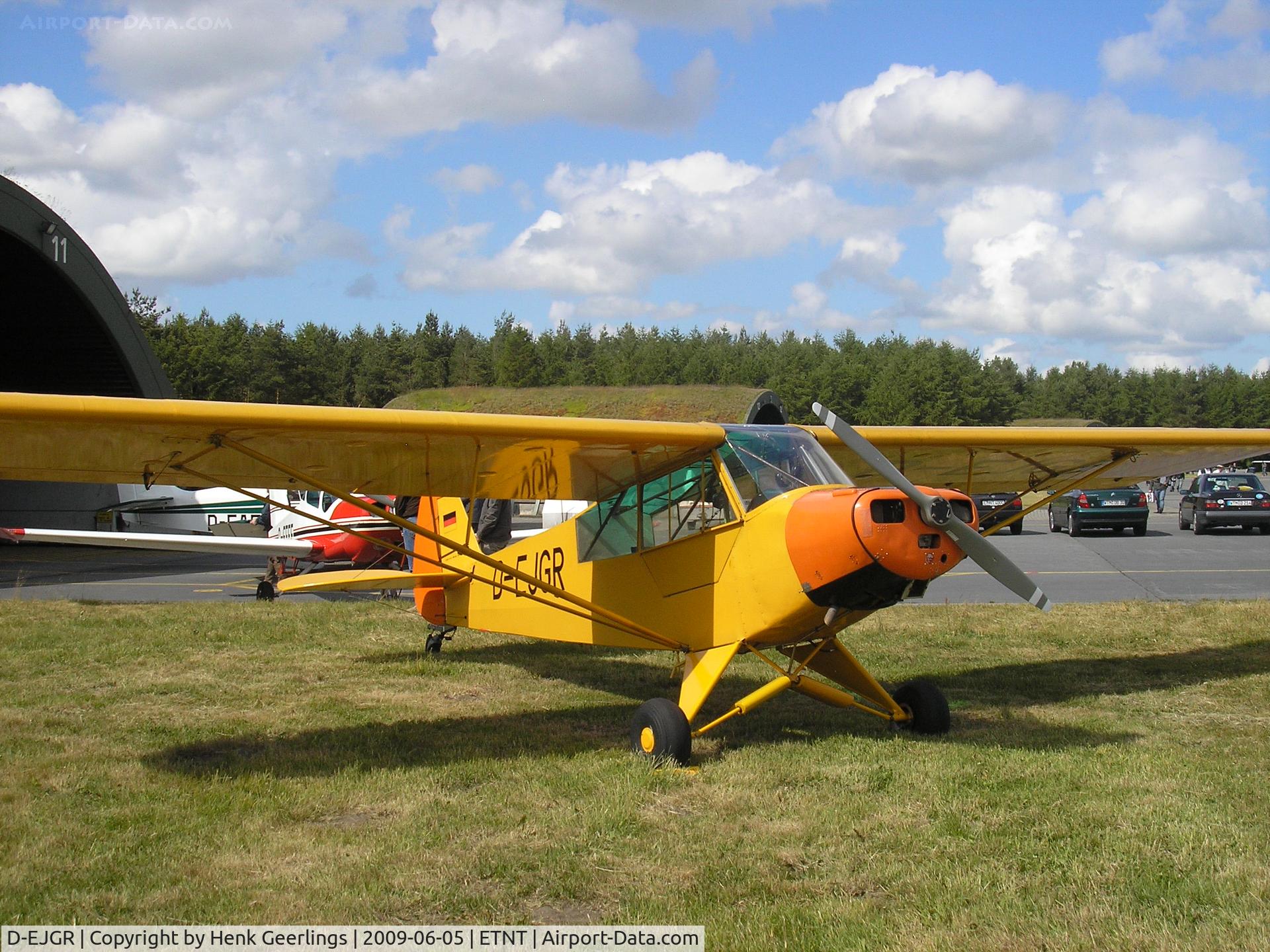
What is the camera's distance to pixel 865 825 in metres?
5.09

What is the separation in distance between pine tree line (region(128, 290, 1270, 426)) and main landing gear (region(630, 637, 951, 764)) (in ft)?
185

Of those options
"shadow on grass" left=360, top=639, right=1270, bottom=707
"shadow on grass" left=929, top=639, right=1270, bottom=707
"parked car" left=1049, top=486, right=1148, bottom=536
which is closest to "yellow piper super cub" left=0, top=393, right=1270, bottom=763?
"shadow on grass" left=360, top=639, right=1270, bottom=707

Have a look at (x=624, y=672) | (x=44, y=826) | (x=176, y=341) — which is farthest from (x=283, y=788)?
(x=176, y=341)

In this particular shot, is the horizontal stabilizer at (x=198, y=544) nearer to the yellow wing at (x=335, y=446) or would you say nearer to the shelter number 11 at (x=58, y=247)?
the shelter number 11 at (x=58, y=247)

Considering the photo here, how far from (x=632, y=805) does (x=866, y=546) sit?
1891mm

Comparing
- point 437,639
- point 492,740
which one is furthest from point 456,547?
point 437,639

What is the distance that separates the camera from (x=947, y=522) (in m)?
5.60

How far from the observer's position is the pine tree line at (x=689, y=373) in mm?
76500

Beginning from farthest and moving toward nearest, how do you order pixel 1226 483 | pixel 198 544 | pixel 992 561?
pixel 1226 483 < pixel 198 544 < pixel 992 561

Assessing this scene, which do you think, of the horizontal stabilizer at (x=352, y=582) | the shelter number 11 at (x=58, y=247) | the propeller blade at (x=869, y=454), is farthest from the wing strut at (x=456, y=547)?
the shelter number 11 at (x=58, y=247)

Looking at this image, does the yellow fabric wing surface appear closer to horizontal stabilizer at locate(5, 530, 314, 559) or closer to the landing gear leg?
the landing gear leg

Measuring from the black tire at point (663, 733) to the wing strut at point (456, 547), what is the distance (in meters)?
0.82

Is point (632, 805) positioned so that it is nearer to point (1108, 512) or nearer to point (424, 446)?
point (424, 446)

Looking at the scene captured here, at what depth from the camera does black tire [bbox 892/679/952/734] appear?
702cm
